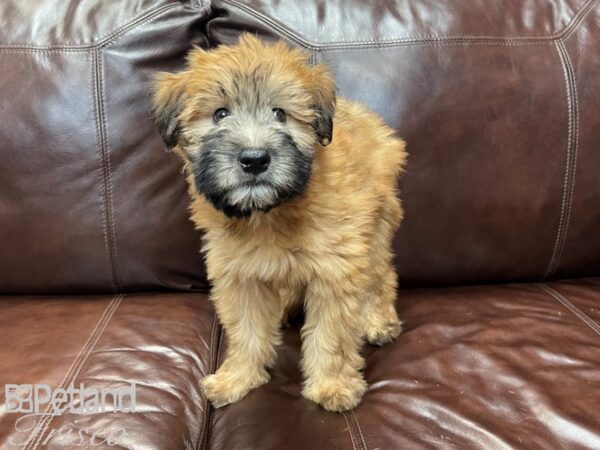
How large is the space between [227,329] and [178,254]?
385 mm

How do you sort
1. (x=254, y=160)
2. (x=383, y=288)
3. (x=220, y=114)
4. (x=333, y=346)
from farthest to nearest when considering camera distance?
(x=383, y=288) → (x=333, y=346) → (x=220, y=114) → (x=254, y=160)

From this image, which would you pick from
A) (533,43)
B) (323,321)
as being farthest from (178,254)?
(533,43)

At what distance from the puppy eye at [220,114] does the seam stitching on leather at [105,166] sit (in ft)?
1.84

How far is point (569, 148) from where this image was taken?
1756 millimetres

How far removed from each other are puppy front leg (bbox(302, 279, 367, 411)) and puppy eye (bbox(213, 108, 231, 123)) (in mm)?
452

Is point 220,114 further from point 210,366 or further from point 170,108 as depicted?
point 210,366

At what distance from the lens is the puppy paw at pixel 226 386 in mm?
1396

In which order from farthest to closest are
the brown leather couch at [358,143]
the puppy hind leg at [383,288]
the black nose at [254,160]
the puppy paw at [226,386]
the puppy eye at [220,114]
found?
the brown leather couch at [358,143] < the puppy hind leg at [383,288] < the puppy paw at [226,386] < the puppy eye at [220,114] < the black nose at [254,160]

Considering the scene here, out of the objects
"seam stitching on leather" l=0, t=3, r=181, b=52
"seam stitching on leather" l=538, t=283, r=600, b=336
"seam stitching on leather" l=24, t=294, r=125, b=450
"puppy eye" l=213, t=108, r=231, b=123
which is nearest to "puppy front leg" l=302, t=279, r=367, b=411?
"puppy eye" l=213, t=108, r=231, b=123

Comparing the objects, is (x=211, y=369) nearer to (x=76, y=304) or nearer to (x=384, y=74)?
(x=76, y=304)

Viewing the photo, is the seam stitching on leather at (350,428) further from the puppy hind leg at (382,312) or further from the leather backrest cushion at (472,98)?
the leather backrest cushion at (472,98)

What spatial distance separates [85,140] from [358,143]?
0.82 meters

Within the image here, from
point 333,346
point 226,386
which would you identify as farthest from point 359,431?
point 226,386

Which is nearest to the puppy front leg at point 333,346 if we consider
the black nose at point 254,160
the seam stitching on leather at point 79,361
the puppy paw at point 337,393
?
the puppy paw at point 337,393
